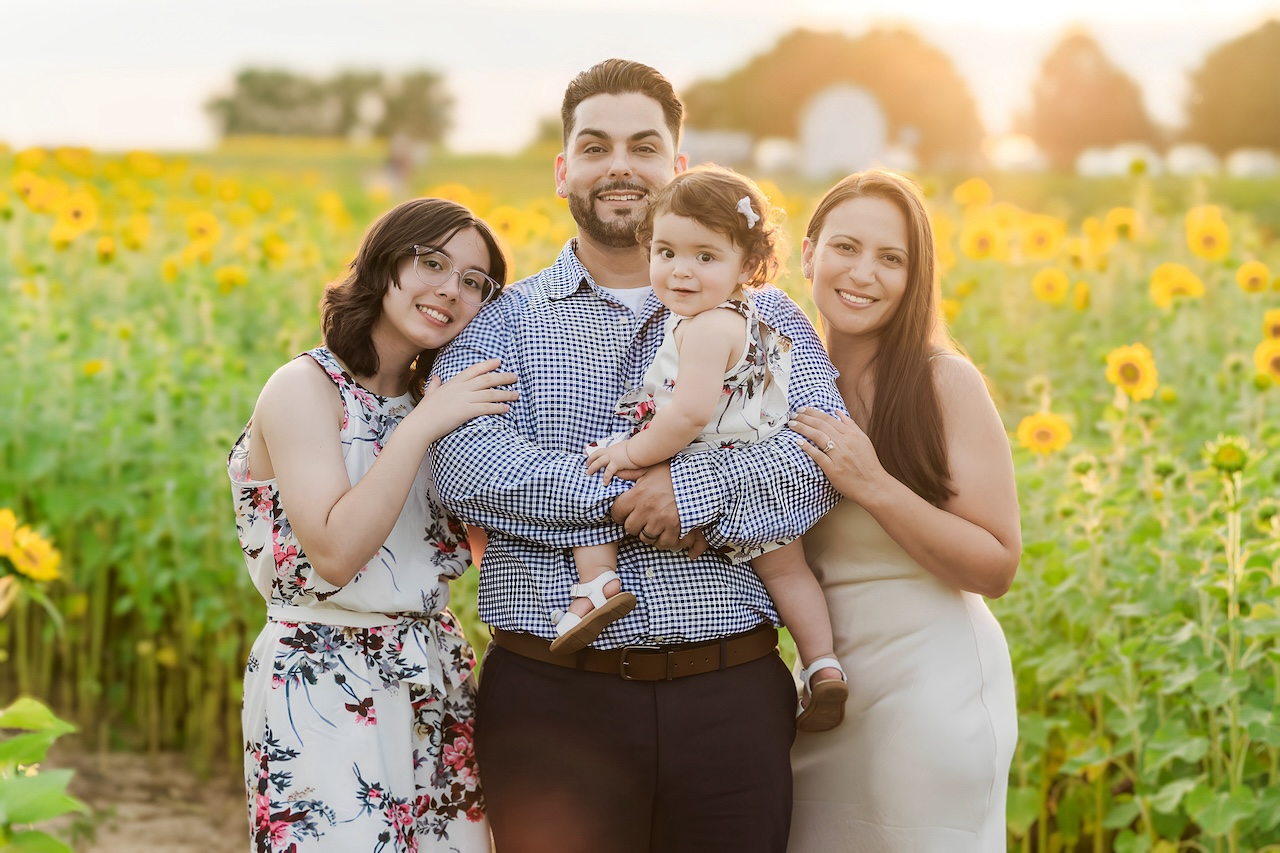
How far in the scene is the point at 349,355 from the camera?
2246 millimetres

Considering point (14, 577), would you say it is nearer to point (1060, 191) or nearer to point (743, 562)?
point (743, 562)

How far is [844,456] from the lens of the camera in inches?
83.3

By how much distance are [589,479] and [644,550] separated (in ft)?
0.55

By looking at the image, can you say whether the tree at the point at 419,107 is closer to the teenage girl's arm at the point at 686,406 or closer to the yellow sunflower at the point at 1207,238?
the yellow sunflower at the point at 1207,238

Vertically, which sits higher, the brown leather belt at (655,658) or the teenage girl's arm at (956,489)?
the teenage girl's arm at (956,489)

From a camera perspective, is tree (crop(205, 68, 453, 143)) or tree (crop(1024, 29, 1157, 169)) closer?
tree (crop(1024, 29, 1157, 169))

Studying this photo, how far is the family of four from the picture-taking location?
209 centimetres

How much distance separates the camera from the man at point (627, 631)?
2078 millimetres

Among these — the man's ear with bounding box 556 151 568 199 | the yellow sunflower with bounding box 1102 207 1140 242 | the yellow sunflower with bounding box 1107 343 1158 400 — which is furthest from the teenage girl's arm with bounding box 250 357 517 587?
the yellow sunflower with bounding box 1102 207 1140 242

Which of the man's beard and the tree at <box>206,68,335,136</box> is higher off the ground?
the tree at <box>206,68,335,136</box>

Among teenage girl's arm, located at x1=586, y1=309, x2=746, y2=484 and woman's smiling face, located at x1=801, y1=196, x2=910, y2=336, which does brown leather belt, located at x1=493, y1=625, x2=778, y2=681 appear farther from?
woman's smiling face, located at x1=801, y1=196, x2=910, y2=336

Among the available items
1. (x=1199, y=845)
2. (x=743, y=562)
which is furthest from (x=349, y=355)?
(x=1199, y=845)

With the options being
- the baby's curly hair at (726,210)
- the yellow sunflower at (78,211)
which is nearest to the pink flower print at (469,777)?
the baby's curly hair at (726,210)

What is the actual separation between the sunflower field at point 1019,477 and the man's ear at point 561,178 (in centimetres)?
110
